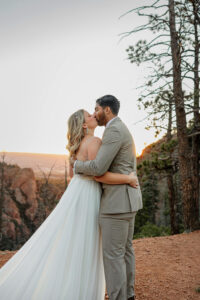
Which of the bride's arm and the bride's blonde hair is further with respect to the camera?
the bride's blonde hair

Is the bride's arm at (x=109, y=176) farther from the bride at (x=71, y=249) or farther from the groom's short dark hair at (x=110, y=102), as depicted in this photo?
the groom's short dark hair at (x=110, y=102)

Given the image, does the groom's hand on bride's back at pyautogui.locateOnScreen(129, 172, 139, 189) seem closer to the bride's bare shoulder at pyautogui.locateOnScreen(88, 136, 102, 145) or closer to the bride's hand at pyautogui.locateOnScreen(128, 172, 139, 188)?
the bride's hand at pyautogui.locateOnScreen(128, 172, 139, 188)

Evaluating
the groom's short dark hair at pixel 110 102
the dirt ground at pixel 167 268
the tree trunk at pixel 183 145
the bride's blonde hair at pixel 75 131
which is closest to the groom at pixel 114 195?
the groom's short dark hair at pixel 110 102

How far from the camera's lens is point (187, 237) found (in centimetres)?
761

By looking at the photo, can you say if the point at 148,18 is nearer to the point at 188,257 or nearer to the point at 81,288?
the point at 188,257

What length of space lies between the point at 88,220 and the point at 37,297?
2.75 ft

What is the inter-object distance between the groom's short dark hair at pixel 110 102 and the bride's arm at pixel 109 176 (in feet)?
1.15

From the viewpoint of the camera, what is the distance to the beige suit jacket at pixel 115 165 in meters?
2.75

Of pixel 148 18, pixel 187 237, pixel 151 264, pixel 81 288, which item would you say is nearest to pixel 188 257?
pixel 151 264

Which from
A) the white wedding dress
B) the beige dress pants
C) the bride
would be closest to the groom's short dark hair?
the bride

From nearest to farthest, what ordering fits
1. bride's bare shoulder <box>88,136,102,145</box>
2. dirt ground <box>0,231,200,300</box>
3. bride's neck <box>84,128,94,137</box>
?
bride's bare shoulder <box>88,136,102,145</box>
bride's neck <box>84,128,94,137</box>
dirt ground <box>0,231,200,300</box>

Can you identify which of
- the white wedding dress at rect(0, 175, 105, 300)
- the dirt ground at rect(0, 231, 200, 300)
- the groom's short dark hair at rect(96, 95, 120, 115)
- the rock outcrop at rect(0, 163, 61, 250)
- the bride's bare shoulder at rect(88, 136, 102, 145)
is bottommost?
the rock outcrop at rect(0, 163, 61, 250)

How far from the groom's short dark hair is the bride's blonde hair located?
0.27 m

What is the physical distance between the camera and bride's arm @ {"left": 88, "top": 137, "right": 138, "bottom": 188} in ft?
9.24
